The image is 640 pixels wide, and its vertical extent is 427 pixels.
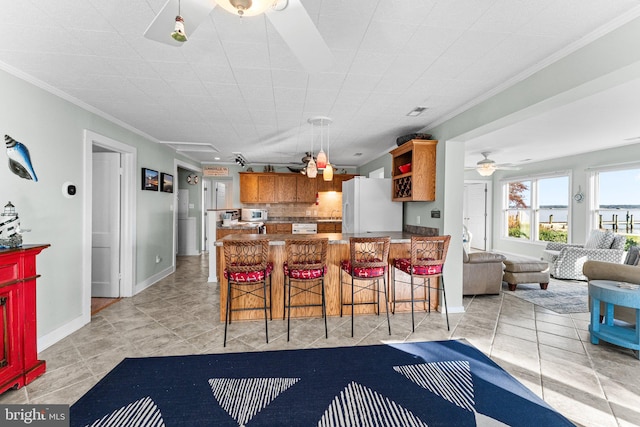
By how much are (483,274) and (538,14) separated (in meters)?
3.51

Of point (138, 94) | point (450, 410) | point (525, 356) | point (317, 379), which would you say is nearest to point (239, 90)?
point (138, 94)

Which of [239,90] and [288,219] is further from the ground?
[239,90]

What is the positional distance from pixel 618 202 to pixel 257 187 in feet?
25.3

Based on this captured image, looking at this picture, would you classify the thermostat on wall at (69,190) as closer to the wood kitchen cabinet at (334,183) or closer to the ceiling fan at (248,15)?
the ceiling fan at (248,15)

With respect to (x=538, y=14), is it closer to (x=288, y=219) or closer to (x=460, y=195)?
(x=460, y=195)

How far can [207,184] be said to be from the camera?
25.9ft

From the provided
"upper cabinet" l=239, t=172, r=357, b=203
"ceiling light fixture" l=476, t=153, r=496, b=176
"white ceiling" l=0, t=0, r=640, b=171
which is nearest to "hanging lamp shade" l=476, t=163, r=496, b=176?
"ceiling light fixture" l=476, t=153, r=496, b=176

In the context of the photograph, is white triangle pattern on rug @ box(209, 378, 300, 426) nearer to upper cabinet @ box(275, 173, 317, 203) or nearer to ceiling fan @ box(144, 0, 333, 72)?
ceiling fan @ box(144, 0, 333, 72)

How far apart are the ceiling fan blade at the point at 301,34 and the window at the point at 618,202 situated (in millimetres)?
6990

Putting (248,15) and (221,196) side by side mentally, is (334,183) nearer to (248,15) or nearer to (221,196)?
(221,196)

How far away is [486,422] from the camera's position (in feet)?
5.87

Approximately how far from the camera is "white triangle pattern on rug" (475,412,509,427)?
1.77 metres

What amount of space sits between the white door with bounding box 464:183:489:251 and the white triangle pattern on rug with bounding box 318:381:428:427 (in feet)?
26.9

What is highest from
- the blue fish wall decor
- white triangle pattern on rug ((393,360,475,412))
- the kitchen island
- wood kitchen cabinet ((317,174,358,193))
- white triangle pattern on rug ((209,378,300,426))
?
wood kitchen cabinet ((317,174,358,193))
